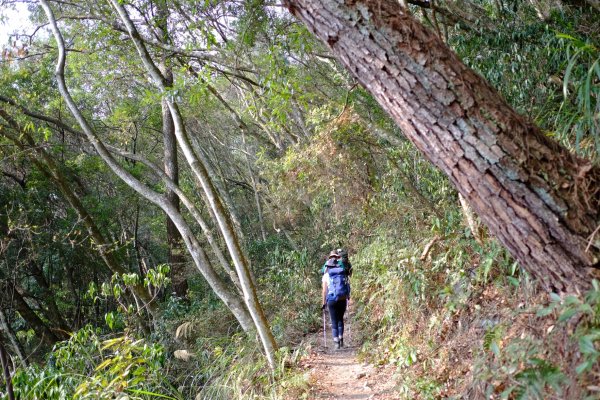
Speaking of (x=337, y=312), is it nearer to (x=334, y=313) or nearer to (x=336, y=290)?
(x=334, y=313)

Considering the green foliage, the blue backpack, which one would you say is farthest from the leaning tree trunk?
the blue backpack

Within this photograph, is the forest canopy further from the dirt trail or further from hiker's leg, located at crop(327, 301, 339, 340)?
hiker's leg, located at crop(327, 301, 339, 340)

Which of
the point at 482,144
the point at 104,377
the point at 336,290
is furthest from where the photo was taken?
the point at 336,290

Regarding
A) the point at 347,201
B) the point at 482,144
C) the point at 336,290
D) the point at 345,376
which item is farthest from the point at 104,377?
the point at 347,201

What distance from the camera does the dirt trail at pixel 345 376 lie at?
5.89m

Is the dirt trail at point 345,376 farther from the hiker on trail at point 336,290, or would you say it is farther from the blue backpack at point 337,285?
the blue backpack at point 337,285

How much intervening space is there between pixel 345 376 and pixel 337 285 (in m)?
1.44

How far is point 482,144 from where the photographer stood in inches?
103

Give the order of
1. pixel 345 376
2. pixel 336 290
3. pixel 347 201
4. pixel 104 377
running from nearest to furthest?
pixel 104 377 → pixel 345 376 → pixel 336 290 → pixel 347 201

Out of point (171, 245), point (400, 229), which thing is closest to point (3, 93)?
point (171, 245)

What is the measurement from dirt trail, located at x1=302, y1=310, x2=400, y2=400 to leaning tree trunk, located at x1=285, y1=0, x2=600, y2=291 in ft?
11.3

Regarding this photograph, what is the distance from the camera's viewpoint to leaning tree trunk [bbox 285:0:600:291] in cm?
254

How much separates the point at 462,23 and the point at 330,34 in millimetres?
5795

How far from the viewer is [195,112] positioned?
17266 mm
